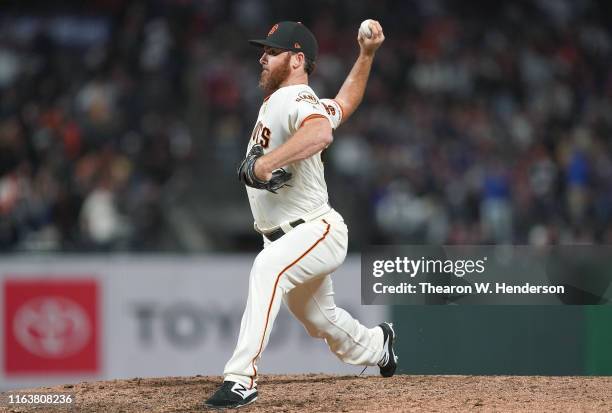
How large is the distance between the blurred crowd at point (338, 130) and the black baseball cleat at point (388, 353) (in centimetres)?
375

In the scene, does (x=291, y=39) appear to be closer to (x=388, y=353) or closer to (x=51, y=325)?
(x=388, y=353)

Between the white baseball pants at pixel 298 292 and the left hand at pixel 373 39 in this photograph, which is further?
the left hand at pixel 373 39

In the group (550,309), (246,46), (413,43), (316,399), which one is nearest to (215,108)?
(246,46)

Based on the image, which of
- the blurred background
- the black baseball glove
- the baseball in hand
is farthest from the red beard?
the blurred background

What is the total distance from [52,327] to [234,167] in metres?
3.31

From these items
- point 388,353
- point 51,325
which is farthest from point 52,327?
point 388,353

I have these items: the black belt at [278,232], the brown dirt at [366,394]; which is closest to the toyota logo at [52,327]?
the brown dirt at [366,394]

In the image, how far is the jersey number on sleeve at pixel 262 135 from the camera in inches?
191

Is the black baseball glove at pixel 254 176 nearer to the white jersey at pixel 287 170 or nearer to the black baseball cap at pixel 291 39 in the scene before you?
the white jersey at pixel 287 170

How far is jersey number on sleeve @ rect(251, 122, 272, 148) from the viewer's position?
15.9 feet

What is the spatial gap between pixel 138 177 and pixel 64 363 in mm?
3349

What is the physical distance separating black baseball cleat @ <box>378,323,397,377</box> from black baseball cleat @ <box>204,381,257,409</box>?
1.08 metres

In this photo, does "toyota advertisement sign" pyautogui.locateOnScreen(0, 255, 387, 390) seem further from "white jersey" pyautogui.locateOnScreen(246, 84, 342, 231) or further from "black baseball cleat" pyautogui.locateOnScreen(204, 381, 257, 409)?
"black baseball cleat" pyautogui.locateOnScreen(204, 381, 257, 409)

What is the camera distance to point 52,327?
7.68 meters
